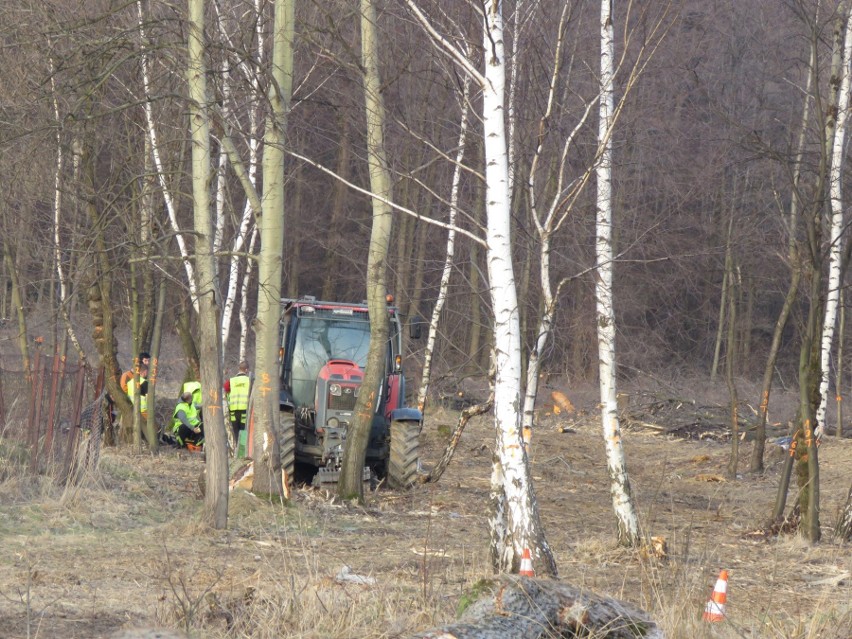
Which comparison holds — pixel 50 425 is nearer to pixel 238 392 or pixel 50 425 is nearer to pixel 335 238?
pixel 238 392

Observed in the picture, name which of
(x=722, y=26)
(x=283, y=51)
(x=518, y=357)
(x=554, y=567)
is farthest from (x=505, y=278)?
(x=722, y=26)

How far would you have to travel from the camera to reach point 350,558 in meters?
9.00

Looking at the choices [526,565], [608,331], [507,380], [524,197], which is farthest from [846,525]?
[524,197]

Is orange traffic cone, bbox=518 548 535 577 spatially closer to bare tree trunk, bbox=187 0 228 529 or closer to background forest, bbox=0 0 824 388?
bare tree trunk, bbox=187 0 228 529

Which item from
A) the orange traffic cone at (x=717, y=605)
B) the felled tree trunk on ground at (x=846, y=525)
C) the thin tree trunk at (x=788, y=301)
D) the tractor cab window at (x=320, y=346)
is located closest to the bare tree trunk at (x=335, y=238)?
the thin tree trunk at (x=788, y=301)

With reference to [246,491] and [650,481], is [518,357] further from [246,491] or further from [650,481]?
[650,481]

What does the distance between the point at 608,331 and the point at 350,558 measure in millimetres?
3178

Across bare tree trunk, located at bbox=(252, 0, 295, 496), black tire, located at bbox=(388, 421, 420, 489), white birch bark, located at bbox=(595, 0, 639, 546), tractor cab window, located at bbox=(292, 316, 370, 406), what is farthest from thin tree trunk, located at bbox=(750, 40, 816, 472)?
tractor cab window, located at bbox=(292, 316, 370, 406)

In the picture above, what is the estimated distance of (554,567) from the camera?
788 centimetres

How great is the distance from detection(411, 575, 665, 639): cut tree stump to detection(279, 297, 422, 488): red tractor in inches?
329

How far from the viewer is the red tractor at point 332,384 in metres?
13.9

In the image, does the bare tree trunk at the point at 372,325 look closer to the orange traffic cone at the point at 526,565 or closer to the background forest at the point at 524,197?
the background forest at the point at 524,197

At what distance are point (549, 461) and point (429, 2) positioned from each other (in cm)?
981

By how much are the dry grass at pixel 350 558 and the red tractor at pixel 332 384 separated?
0.94 meters
